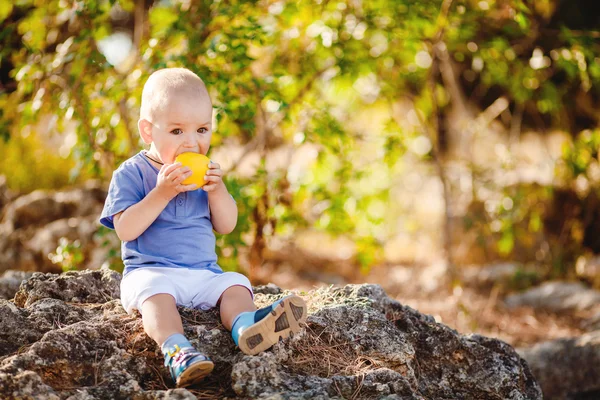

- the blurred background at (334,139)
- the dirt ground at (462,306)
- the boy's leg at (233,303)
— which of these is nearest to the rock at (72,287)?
the boy's leg at (233,303)

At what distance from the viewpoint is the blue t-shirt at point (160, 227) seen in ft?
8.00

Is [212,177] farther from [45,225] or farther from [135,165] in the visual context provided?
[45,225]

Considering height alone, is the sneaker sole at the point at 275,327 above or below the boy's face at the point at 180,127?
below

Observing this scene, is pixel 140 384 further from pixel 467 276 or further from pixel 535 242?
pixel 535 242

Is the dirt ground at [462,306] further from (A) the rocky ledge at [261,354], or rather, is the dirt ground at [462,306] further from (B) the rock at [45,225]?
(A) the rocky ledge at [261,354]

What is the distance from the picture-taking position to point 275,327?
2121 millimetres

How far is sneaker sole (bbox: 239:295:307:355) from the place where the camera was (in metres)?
2.08

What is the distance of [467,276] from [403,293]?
0.81 metres

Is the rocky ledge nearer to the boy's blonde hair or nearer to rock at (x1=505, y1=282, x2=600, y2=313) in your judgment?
the boy's blonde hair

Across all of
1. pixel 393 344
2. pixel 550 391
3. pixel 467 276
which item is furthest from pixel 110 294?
pixel 467 276

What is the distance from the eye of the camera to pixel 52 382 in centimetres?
195

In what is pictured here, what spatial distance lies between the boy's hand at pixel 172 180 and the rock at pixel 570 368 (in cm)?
259

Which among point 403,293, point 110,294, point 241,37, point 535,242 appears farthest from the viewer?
point 535,242

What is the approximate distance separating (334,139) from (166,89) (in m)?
2.88
